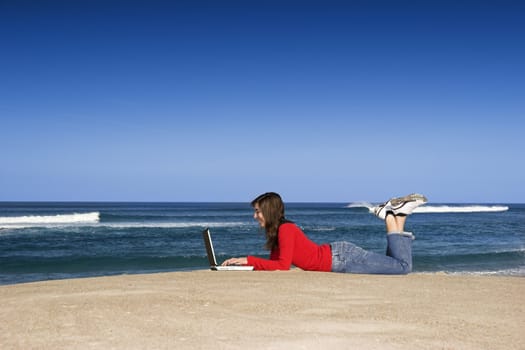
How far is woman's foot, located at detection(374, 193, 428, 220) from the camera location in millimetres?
6305

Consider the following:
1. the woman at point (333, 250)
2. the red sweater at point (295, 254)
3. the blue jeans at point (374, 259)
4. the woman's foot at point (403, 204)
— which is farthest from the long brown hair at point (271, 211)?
the woman's foot at point (403, 204)

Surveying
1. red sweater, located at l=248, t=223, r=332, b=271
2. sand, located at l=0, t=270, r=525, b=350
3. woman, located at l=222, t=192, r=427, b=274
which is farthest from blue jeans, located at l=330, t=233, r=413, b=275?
sand, located at l=0, t=270, r=525, b=350

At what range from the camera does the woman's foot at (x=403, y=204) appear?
248 inches

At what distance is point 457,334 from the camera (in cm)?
355

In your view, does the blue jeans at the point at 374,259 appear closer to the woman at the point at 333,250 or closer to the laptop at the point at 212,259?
the woman at the point at 333,250

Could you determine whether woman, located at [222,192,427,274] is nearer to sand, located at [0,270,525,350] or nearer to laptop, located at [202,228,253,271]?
laptop, located at [202,228,253,271]

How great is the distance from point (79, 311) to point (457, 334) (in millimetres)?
2823

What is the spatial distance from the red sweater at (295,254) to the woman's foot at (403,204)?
34.8 inches

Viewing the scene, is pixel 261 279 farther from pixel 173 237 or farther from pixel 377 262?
pixel 173 237

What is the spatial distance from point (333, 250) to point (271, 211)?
3.21 feet

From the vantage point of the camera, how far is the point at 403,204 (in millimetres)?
6320

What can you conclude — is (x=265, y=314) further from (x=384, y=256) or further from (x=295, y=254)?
(x=384, y=256)

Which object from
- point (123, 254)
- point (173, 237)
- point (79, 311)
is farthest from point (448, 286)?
point (173, 237)

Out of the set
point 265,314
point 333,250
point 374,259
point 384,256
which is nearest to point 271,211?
point 333,250
